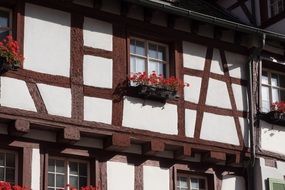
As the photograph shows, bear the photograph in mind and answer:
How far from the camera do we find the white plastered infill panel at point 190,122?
1365 centimetres

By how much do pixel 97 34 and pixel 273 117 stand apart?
4235 mm

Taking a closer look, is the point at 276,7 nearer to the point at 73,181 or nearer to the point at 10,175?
the point at 73,181

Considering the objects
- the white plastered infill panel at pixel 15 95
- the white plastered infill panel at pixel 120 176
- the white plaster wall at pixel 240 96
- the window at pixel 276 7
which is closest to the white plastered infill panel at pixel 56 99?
the white plastered infill panel at pixel 15 95

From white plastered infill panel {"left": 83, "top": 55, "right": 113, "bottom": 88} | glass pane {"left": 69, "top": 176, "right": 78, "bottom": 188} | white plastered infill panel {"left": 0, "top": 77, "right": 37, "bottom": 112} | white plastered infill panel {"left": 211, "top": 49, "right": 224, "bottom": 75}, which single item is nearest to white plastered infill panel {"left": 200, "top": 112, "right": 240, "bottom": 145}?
white plastered infill panel {"left": 211, "top": 49, "right": 224, "bottom": 75}

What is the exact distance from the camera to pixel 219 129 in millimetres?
14086

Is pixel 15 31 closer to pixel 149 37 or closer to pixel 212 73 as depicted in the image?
pixel 149 37

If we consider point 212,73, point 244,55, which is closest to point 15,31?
point 212,73

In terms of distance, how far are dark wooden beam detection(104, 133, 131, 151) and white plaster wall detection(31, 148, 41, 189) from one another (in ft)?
4.35

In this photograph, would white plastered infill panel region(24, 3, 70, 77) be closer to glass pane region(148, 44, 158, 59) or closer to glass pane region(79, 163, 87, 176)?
glass pane region(79, 163, 87, 176)

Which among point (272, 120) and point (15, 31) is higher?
point (15, 31)

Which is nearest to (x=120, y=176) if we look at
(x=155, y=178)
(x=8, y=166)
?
(x=155, y=178)

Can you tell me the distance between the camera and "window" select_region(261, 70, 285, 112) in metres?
15.4

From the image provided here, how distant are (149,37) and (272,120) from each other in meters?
3.19

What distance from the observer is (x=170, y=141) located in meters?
13.2
